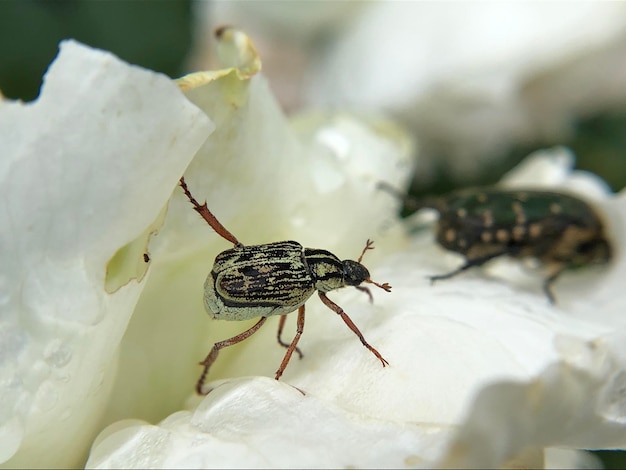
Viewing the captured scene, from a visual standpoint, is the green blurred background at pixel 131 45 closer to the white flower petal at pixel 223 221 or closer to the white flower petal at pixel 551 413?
the white flower petal at pixel 223 221

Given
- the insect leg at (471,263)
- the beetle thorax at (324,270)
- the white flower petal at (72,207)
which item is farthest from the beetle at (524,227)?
the white flower petal at (72,207)

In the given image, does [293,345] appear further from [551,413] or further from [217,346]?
[551,413]

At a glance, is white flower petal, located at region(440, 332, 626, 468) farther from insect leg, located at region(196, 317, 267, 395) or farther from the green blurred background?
the green blurred background

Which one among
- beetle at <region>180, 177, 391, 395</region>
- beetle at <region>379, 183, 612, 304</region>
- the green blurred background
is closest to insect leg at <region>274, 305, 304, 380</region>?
beetle at <region>180, 177, 391, 395</region>

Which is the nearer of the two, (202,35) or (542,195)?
(542,195)

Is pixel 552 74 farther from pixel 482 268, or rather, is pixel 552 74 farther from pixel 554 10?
pixel 482 268

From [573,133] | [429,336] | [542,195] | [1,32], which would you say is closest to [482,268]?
[542,195]

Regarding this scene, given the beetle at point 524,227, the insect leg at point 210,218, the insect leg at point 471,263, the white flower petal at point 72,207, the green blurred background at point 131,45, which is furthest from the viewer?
the green blurred background at point 131,45
